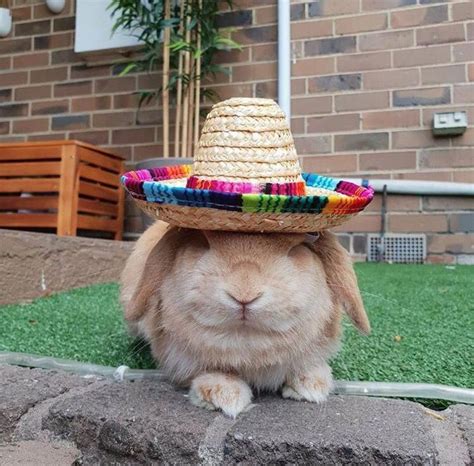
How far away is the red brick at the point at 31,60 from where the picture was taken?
4355 mm

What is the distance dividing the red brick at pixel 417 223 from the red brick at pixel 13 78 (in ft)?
10.3

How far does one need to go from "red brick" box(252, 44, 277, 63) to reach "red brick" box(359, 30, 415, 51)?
60 centimetres

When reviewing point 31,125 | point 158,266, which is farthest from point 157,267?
point 31,125

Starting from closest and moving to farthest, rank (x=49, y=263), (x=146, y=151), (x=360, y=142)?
(x=49, y=263) → (x=360, y=142) → (x=146, y=151)

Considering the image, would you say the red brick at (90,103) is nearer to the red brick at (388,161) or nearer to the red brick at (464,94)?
the red brick at (388,161)

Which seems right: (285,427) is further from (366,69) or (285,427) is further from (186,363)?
(366,69)

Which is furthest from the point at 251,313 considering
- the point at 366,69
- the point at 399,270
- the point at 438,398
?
the point at 366,69

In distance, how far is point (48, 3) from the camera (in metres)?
4.26

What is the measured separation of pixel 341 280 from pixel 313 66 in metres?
3.03

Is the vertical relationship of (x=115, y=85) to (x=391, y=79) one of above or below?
above

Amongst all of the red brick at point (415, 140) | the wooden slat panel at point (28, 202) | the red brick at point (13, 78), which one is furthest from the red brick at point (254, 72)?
the red brick at point (13, 78)

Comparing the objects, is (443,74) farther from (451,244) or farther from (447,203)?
(451,244)

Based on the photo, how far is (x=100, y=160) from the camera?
3541 mm

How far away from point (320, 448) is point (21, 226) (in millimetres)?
2920
